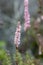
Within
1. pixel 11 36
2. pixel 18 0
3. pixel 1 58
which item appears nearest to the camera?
pixel 1 58

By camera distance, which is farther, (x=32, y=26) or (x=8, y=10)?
(x=8, y=10)

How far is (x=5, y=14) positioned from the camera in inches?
109

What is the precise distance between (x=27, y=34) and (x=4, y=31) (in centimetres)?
→ 21

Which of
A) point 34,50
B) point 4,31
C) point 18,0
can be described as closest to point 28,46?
point 34,50

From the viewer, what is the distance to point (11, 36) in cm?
256

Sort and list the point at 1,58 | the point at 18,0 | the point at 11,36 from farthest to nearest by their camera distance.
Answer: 1. the point at 18,0
2. the point at 11,36
3. the point at 1,58

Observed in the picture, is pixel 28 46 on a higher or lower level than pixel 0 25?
lower

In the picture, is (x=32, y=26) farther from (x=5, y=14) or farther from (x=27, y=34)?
(x=5, y=14)

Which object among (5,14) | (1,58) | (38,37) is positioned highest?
(5,14)

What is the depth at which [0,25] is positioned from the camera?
2.70 metres

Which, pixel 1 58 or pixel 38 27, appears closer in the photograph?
pixel 1 58

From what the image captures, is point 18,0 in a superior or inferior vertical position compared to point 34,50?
superior

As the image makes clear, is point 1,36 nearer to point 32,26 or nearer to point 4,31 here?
Result: point 4,31

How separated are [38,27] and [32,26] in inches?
2.7
